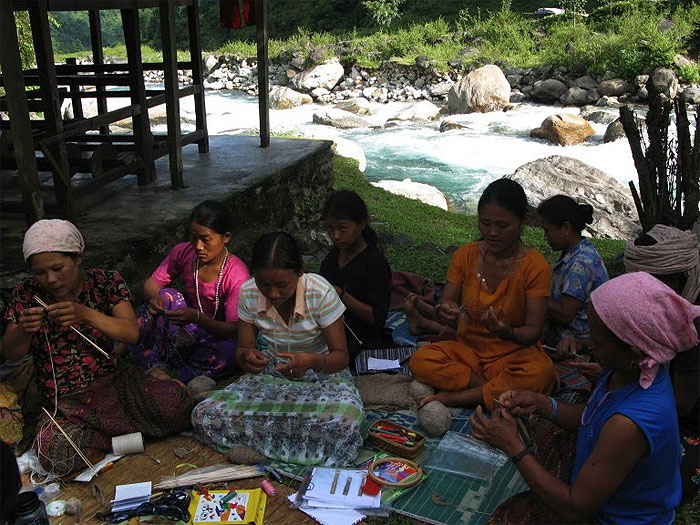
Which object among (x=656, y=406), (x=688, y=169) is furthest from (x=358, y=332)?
(x=688, y=169)

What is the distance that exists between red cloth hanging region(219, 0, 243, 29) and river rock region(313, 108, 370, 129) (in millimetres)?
9715

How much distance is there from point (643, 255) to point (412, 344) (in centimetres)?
162

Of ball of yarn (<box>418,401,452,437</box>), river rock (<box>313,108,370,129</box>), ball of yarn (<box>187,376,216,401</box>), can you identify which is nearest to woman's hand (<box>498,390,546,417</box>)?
ball of yarn (<box>418,401,452,437</box>)

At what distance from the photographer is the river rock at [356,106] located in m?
18.8

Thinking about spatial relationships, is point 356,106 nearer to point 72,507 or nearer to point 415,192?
point 415,192

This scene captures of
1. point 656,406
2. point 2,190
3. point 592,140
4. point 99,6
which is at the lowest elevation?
point 592,140

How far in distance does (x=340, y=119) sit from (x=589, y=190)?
9495 mm

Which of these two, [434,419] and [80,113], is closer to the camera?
[434,419]

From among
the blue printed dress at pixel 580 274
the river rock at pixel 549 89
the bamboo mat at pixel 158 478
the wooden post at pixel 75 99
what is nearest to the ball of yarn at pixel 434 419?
the bamboo mat at pixel 158 478

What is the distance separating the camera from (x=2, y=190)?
616 cm

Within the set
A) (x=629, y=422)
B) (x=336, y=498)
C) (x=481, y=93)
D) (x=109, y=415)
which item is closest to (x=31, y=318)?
(x=109, y=415)

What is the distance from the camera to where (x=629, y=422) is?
189 cm

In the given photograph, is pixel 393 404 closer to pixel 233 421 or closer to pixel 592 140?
pixel 233 421

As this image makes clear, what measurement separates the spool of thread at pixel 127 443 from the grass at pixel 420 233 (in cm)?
329
